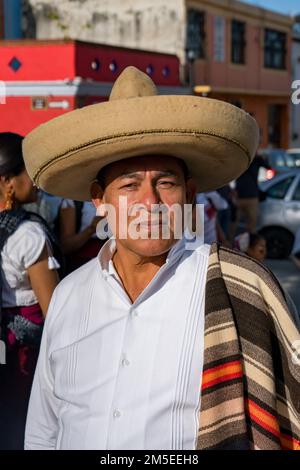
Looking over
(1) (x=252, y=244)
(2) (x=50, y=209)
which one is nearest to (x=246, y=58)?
(1) (x=252, y=244)

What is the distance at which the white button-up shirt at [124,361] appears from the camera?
1.96m

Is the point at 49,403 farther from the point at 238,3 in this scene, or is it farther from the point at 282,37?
the point at 282,37

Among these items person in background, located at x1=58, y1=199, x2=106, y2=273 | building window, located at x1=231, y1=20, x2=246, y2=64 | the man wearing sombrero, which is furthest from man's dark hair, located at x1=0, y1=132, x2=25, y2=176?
building window, located at x1=231, y1=20, x2=246, y2=64

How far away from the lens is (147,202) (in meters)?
2.06

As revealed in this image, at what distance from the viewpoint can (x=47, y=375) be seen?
7.48ft

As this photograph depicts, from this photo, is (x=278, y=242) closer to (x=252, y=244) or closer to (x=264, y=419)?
(x=252, y=244)

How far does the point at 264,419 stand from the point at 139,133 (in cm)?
81

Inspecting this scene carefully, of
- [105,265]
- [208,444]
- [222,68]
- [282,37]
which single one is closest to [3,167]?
[105,265]

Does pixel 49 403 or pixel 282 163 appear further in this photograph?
pixel 282 163

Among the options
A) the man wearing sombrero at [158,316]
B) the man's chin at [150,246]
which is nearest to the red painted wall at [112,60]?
the man wearing sombrero at [158,316]

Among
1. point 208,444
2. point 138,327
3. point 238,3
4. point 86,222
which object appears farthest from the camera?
point 238,3

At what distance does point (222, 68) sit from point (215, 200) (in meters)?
22.4

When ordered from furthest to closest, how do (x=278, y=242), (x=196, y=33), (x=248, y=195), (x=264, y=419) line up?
1. (x=196, y=33)
2. (x=278, y=242)
3. (x=248, y=195)
4. (x=264, y=419)

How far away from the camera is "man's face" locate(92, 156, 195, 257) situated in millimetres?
2064
